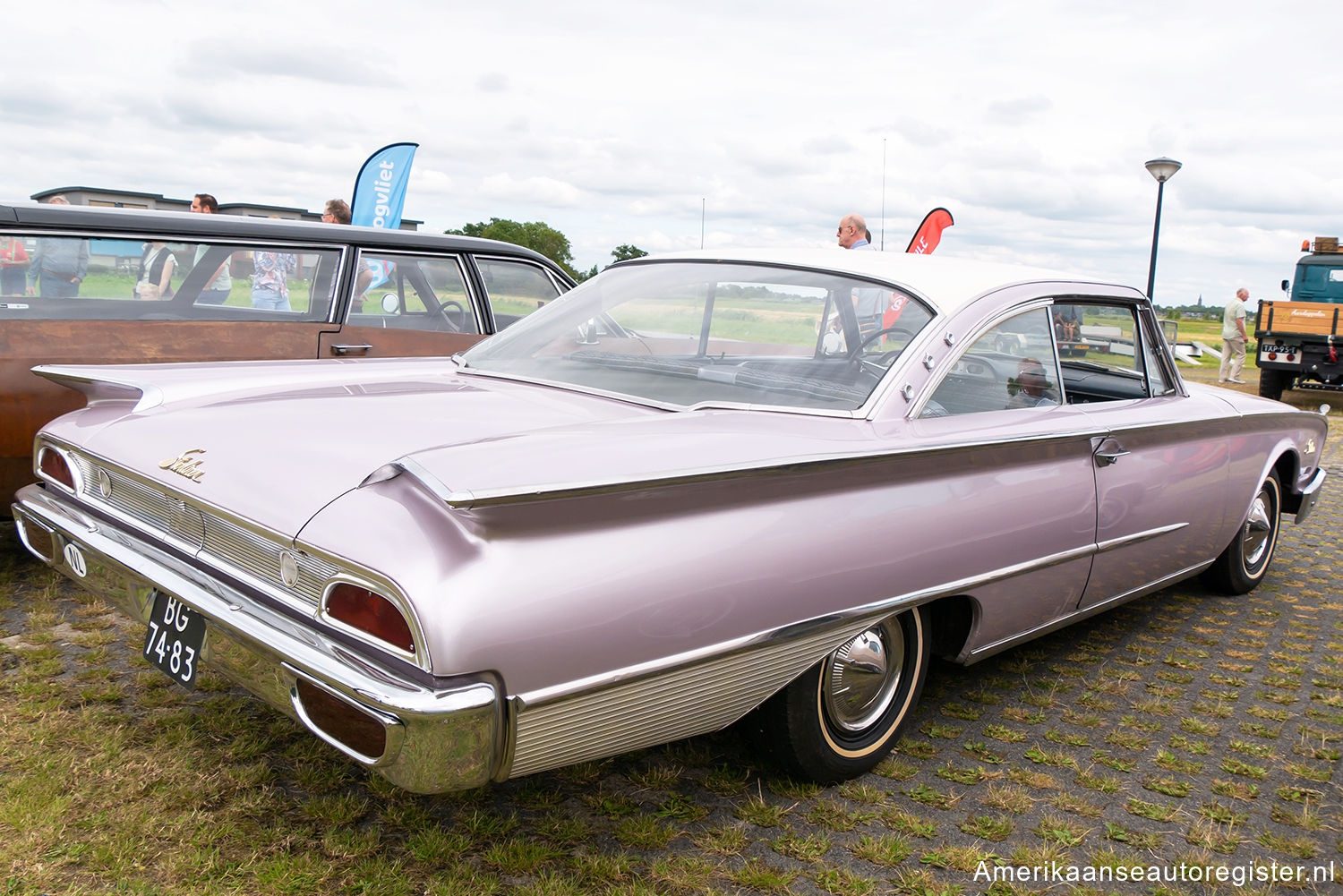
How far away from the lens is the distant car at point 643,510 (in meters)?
1.74

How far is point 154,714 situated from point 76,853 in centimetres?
71

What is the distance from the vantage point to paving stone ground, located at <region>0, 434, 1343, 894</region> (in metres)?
2.24

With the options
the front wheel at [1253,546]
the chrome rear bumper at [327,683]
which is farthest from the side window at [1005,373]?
the front wheel at [1253,546]

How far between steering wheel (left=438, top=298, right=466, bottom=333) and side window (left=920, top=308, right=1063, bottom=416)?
3075mm

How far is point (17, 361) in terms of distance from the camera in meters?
3.69

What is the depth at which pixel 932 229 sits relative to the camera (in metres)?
11.1

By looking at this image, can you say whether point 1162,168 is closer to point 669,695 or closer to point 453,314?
point 453,314

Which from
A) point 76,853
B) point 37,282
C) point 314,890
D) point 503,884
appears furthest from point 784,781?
point 37,282

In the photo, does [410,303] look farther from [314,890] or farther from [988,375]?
[314,890]

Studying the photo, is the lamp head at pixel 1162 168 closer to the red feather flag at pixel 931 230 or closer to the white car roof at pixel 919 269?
the red feather flag at pixel 931 230

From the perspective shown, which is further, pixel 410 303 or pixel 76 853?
pixel 410 303

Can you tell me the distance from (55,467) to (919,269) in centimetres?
244

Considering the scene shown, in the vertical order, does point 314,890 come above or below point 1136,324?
below

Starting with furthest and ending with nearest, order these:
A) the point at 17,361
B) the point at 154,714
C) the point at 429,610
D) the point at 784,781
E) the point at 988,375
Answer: the point at 17,361 → the point at 988,375 → the point at 154,714 → the point at 784,781 → the point at 429,610
